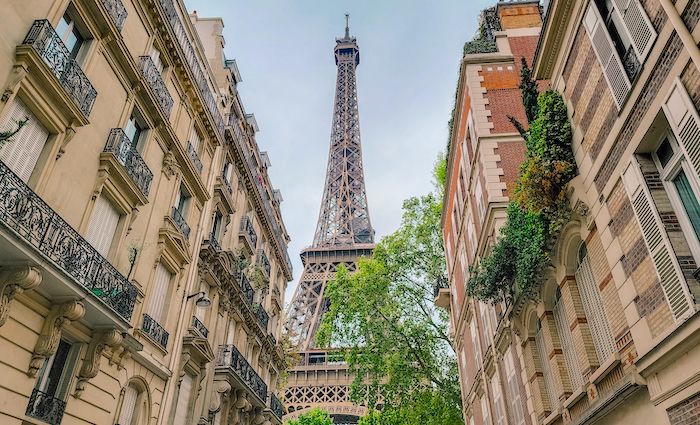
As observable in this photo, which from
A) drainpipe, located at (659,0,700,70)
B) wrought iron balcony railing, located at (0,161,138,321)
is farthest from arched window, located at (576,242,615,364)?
wrought iron balcony railing, located at (0,161,138,321)

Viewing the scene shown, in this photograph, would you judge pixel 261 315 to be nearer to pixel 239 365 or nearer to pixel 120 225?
pixel 239 365

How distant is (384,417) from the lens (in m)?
29.1

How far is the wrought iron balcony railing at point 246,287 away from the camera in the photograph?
70.0 feet

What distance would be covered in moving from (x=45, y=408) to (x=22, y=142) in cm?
528

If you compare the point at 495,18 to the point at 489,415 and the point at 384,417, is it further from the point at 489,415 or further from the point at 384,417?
the point at 384,417

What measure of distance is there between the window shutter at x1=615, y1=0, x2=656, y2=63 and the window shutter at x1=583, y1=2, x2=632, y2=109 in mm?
455

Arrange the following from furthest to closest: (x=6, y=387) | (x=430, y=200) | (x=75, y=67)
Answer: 1. (x=430, y=200)
2. (x=75, y=67)
3. (x=6, y=387)

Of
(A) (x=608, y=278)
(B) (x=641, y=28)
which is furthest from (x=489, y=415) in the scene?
(B) (x=641, y=28)

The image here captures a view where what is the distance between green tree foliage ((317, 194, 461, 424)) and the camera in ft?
90.7

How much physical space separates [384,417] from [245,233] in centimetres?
1461

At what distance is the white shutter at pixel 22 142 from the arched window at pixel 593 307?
37.1 feet

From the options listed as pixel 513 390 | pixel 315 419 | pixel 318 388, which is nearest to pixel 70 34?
pixel 513 390

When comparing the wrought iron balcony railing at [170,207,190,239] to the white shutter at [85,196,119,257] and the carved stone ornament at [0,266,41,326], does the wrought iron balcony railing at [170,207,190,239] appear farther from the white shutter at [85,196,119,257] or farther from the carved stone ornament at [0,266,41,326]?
the carved stone ornament at [0,266,41,326]

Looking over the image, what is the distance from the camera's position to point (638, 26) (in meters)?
7.58
